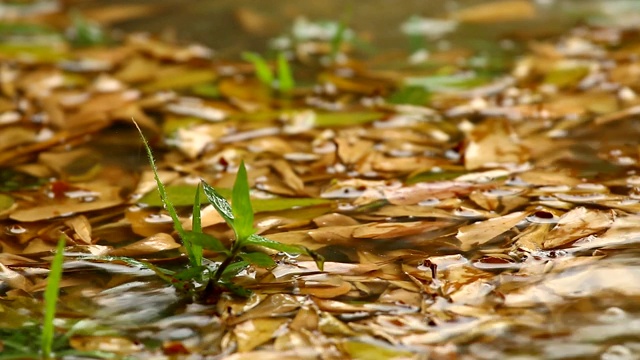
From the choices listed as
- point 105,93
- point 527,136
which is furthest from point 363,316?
point 105,93

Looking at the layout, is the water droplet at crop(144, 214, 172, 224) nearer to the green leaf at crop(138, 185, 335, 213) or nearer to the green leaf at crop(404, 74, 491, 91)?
the green leaf at crop(138, 185, 335, 213)

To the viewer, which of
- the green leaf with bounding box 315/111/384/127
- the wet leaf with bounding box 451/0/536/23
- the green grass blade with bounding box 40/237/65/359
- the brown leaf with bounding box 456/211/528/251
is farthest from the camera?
the wet leaf with bounding box 451/0/536/23

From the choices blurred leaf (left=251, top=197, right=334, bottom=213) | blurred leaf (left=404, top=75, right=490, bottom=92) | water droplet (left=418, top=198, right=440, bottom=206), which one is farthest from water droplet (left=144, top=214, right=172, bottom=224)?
blurred leaf (left=404, top=75, right=490, bottom=92)

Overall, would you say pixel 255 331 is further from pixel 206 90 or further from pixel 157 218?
pixel 206 90

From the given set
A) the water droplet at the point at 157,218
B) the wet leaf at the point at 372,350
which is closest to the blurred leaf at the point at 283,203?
the water droplet at the point at 157,218

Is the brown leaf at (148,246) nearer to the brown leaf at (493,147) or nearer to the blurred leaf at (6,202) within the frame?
the blurred leaf at (6,202)

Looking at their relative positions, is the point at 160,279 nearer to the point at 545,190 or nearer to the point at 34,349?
the point at 34,349

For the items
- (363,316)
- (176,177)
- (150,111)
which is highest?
(150,111)

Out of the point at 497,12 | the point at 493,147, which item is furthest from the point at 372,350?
the point at 497,12
